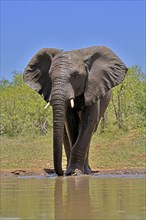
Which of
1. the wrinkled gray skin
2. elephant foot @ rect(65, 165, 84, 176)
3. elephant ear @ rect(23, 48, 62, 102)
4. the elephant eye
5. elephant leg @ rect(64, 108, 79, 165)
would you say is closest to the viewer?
the wrinkled gray skin

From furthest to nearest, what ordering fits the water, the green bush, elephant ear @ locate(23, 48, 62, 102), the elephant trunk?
the green bush, elephant ear @ locate(23, 48, 62, 102), the elephant trunk, the water

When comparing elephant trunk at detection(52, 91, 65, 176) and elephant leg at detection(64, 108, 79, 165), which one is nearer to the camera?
elephant trunk at detection(52, 91, 65, 176)

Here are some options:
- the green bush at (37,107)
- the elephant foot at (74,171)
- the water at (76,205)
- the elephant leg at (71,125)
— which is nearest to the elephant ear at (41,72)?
the elephant leg at (71,125)

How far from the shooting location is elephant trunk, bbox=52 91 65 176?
9.45m

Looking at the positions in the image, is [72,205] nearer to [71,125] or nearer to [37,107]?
[71,125]

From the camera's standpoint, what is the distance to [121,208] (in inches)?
173

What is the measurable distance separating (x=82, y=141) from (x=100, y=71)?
1791 mm

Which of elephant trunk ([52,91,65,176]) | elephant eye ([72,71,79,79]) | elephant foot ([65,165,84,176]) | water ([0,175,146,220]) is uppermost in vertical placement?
elephant eye ([72,71,79,79])

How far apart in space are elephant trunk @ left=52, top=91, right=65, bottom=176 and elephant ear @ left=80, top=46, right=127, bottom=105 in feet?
4.98

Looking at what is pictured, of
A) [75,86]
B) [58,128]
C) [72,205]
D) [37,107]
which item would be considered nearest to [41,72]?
[75,86]

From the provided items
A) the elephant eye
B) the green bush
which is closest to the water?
the elephant eye

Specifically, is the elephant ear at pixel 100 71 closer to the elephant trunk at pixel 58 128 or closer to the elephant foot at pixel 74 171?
the elephant foot at pixel 74 171

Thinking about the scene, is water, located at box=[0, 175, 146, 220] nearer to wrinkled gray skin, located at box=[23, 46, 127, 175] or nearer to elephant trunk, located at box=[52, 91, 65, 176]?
elephant trunk, located at box=[52, 91, 65, 176]

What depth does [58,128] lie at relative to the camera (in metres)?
9.65
